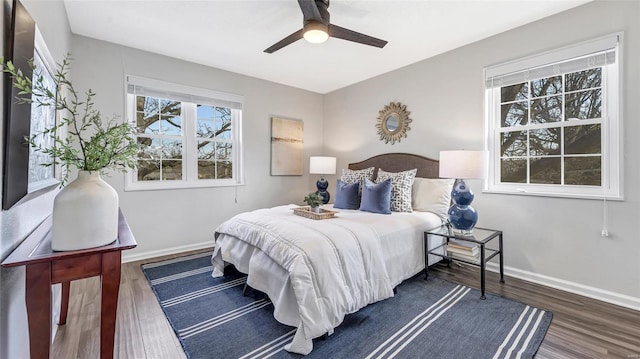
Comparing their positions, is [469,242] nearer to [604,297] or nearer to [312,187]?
[604,297]

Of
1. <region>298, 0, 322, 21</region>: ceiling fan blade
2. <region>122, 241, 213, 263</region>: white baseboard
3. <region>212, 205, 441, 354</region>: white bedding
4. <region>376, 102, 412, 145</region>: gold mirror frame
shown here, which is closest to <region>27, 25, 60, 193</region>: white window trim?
<region>212, 205, 441, 354</region>: white bedding

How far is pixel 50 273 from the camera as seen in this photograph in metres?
1.06

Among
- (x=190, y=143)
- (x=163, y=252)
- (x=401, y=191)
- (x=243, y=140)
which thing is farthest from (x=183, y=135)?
(x=401, y=191)

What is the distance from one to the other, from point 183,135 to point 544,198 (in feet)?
13.9

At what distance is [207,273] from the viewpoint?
2.92 meters

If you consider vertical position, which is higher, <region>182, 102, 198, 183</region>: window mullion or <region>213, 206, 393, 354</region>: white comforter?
<region>182, 102, 198, 183</region>: window mullion

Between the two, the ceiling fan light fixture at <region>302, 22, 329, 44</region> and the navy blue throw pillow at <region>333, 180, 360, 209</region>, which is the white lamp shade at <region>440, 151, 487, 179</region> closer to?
the navy blue throw pillow at <region>333, 180, 360, 209</region>

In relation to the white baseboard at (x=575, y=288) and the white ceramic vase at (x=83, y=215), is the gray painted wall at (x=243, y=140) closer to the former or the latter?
the white ceramic vase at (x=83, y=215)

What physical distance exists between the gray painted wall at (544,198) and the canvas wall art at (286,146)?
1568 mm

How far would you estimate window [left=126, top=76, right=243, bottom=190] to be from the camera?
345cm

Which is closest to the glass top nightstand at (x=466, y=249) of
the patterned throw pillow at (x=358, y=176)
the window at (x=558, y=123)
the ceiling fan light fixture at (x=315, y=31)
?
the window at (x=558, y=123)

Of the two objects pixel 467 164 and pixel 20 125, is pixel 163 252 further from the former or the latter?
pixel 467 164

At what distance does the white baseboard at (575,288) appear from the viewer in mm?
2230

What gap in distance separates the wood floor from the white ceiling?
2550 millimetres
